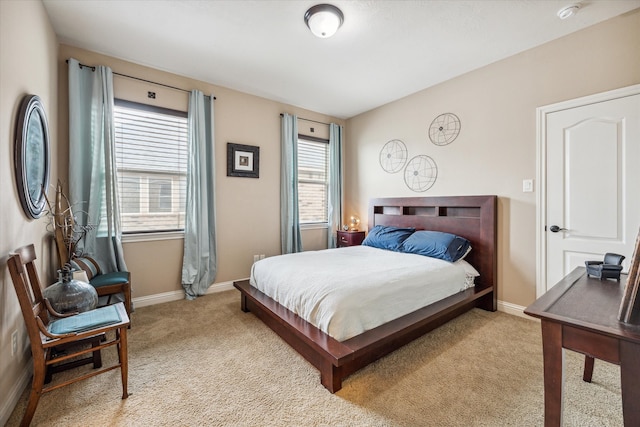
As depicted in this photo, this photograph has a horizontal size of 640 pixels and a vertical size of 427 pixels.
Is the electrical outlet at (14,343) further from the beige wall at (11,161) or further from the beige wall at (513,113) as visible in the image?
the beige wall at (513,113)

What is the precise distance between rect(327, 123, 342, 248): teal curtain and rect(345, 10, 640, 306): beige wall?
1.27m

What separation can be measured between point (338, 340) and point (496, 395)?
100 cm

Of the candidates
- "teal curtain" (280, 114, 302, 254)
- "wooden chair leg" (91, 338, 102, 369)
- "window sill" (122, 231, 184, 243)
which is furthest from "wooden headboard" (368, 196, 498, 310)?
"wooden chair leg" (91, 338, 102, 369)

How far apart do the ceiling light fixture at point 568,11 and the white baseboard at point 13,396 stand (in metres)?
4.55

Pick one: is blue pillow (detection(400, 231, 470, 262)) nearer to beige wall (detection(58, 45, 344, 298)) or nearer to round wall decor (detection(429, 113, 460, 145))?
round wall decor (detection(429, 113, 460, 145))

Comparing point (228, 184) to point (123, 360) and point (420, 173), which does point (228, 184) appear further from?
point (420, 173)

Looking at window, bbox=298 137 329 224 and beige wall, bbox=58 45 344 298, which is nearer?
beige wall, bbox=58 45 344 298

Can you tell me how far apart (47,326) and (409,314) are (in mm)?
2395

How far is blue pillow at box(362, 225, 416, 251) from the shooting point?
3.43m

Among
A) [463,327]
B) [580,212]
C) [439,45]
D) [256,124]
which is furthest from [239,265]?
[580,212]

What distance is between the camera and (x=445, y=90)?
3.44 meters

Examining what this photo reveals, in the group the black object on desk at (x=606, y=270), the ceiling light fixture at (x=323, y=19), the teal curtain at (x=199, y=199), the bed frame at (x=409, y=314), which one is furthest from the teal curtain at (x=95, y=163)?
the black object on desk at (x=606, y=270)

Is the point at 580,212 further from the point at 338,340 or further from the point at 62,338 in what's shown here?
the point at 62,338

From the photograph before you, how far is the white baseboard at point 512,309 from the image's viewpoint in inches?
112
